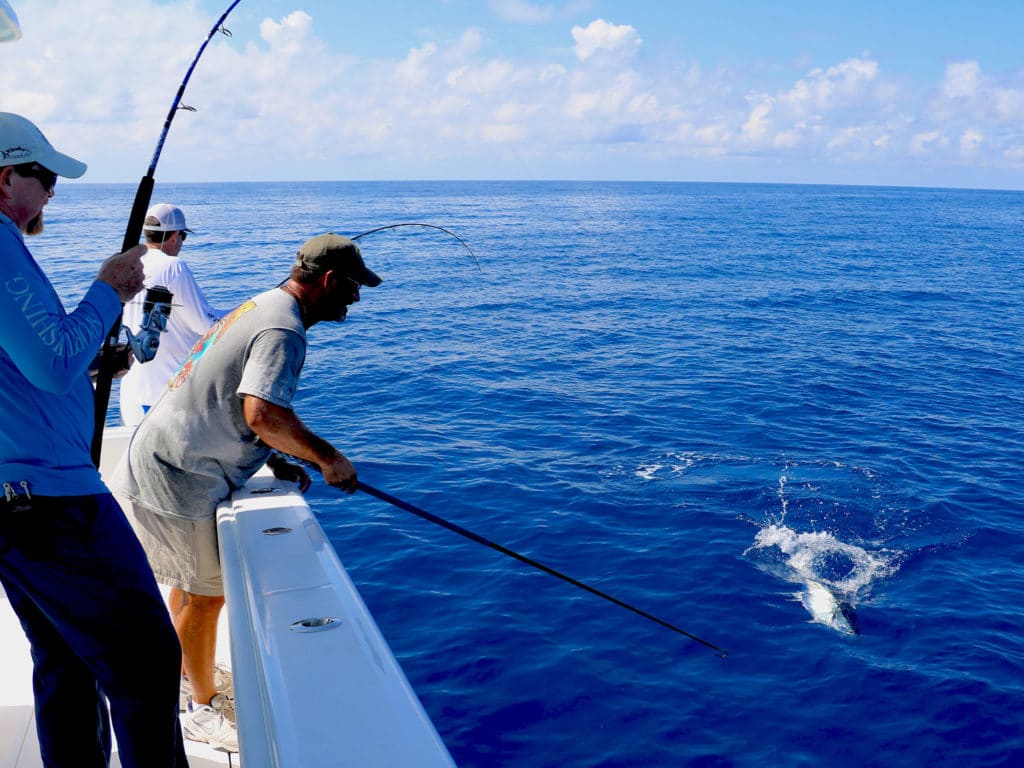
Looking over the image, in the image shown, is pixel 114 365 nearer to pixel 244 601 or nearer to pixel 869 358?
pixel 244 601

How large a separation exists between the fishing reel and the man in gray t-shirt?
148 millimetres

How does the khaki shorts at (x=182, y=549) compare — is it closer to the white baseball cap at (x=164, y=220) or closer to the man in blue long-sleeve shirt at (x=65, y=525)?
the man in blue long-sleeve shirt at (x=65, y=525)

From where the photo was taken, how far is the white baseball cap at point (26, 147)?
206cm

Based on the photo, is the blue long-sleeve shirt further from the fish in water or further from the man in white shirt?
the fish in water

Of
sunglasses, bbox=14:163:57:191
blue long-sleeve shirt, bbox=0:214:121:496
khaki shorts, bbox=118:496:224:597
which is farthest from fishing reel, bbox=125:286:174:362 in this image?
sunglasses, bbox=14:163:57:191

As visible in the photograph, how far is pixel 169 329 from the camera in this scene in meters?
4.86

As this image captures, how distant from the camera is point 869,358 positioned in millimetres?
17781

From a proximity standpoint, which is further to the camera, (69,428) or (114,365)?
(114,365)

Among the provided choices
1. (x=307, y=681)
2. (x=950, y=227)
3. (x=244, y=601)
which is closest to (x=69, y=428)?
(x=244, y=601)

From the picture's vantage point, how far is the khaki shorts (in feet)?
9.97

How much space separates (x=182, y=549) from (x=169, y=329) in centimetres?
217

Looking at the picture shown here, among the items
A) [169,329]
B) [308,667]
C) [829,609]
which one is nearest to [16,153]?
[308,667]

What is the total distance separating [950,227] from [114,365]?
7104 centimetres

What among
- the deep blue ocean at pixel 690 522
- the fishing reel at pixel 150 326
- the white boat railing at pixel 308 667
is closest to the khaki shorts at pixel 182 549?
the white boat railing at pixel 308 667
